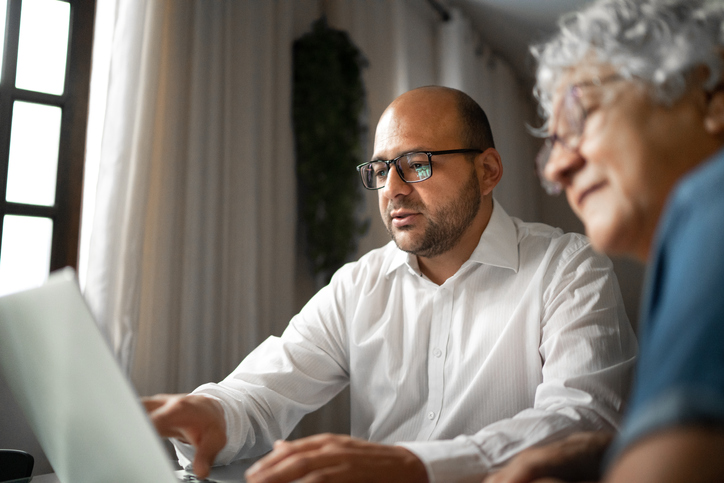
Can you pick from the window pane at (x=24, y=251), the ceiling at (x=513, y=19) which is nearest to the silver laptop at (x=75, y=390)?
the window pane at (x=24, y=251)

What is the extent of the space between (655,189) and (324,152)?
230 cm

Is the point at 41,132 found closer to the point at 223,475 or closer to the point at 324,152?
the point at 324,152

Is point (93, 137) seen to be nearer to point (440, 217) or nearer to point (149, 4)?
point (149, 4)

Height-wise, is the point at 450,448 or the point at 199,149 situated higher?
the point at 199,149

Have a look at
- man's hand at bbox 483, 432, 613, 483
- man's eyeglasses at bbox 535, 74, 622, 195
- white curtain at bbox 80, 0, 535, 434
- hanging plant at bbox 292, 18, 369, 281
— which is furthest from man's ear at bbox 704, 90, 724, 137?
hanging plant at bbox 292, 18, 369, 281

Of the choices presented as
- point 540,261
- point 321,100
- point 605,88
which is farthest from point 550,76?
point 321,100

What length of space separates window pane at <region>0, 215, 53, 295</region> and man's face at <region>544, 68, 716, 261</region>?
198 centimetres

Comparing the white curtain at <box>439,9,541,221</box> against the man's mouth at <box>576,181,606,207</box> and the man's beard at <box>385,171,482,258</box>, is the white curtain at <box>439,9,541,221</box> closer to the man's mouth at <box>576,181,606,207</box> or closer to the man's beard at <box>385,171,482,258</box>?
the man's beard at <box>385,171,482,258</box>

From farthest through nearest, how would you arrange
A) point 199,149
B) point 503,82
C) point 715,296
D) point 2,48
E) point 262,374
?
point 503,82, point 199,149, point 2,48, point 262,374, point 715,296

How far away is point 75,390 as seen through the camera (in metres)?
0.69

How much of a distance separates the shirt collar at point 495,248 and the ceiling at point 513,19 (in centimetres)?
205

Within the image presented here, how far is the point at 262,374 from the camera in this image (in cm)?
139

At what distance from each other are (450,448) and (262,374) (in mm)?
708

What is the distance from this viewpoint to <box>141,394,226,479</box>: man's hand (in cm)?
99
